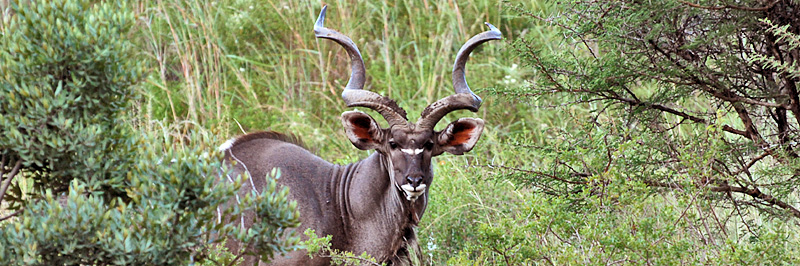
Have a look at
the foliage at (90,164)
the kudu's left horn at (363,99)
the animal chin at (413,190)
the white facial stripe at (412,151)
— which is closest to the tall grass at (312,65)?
the kudu's left horn at (363,99)

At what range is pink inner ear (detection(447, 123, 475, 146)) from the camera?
568cm

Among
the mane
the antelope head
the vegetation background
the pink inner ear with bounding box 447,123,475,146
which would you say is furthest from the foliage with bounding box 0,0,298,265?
the mane

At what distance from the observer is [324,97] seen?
9391 millimetres

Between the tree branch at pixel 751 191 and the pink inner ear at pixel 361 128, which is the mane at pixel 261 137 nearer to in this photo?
the pink inner ear at pixel 361 128

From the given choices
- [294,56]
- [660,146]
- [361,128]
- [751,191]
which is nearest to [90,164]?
[361,128]

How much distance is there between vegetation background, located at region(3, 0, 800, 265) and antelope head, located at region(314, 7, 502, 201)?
0.25 meters

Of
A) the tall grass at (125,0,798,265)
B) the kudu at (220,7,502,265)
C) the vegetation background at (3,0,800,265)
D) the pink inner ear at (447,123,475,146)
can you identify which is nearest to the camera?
the vegetation background at (3,0,800,265)

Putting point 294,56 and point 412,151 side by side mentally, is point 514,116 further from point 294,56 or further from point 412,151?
point 412,151

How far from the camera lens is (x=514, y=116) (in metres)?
8.92

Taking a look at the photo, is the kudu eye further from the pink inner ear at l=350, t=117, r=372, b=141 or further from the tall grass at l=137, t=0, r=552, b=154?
the tall grass at l=137, t=0, r=552, b=154

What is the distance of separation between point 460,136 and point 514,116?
326 centimetres

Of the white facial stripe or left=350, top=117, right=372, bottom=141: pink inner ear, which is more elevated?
left=350, top=117, right=372, bottom=141: pink inner ear

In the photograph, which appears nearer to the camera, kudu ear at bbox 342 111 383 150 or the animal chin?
the animal chin

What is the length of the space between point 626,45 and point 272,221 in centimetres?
250
